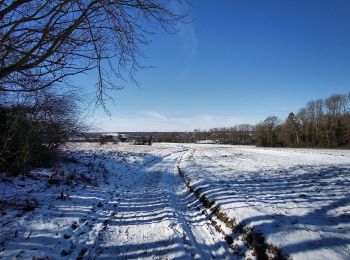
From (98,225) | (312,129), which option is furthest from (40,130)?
(312,129)

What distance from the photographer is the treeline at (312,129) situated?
214 feet

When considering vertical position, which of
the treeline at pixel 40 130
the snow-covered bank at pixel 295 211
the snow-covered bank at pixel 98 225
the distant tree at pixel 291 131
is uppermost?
the distant tree at pixel 291 131

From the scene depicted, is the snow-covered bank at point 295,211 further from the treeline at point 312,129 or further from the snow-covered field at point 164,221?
the treeline at point 312,129

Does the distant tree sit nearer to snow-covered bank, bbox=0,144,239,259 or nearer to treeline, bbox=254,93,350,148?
treeline, bbox=254,93,350,148

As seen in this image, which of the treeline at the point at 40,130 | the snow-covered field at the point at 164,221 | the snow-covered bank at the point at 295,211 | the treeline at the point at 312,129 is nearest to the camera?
the snow-covered bank at the point at 295,211

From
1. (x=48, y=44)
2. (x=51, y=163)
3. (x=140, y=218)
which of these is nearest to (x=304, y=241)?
(x=140, y=218)

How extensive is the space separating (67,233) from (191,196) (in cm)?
568

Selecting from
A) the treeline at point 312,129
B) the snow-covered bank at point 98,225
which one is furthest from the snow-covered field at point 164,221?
the treeline at point 312,129

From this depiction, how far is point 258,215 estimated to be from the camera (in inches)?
260

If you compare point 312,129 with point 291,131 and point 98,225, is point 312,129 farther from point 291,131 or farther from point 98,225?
point 98,225

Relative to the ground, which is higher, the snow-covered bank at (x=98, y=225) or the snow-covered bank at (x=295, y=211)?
the snow-covered bank at (x=295, y=211)

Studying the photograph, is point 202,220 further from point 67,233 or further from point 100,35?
point 100,35

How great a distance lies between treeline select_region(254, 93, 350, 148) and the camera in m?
65.4

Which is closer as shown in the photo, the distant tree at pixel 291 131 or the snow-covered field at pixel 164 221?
the snow-covered field at pixel 164 221
